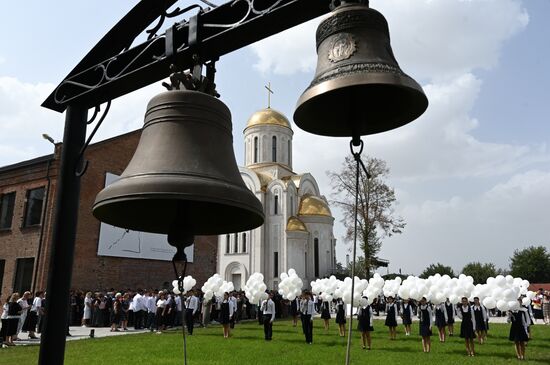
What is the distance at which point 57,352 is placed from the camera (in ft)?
11.5

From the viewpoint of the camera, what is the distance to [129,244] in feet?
80.9

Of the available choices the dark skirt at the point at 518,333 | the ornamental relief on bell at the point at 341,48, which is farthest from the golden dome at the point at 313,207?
the ornamental relief on bell at the point at 341,48

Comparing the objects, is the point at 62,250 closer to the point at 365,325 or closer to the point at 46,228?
the point at 365,325

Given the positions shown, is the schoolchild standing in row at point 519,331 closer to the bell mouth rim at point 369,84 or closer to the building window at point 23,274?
the bell mouth rim at point 369,84

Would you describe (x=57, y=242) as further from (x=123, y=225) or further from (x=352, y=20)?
(x=352, y=20)

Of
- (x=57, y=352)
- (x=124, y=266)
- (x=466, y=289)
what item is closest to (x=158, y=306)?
(x=124, y=266)

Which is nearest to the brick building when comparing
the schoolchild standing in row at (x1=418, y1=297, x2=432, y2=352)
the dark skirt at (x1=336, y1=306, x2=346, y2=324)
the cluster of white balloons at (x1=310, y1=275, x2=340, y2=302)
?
the cluster of white balloons at (x1=310, y1=275, x2=340, y2=302)

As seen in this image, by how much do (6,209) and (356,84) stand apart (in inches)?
1052

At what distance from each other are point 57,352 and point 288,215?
36.2m

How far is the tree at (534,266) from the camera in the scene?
5425 cm

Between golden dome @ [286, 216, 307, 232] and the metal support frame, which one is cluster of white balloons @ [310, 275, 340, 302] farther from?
the metal support frame

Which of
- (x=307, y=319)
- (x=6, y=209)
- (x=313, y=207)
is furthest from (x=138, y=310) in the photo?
(x=313, y=207)

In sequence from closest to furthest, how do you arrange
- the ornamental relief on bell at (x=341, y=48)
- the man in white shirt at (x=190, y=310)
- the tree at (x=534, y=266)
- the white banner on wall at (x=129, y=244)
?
the ornamental relief on bell at (x=341, y=48)
the man in white shirt at (x=190, y=310)
the white banner on wall at (x=129, y=244)
the tree at (x=534, y=266)

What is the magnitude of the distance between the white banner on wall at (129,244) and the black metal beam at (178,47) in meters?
20.0
